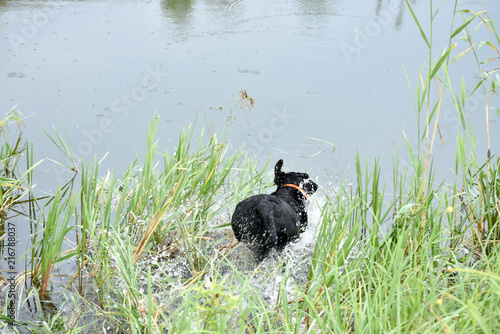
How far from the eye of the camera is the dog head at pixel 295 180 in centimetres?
350

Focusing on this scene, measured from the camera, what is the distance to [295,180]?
137 inches

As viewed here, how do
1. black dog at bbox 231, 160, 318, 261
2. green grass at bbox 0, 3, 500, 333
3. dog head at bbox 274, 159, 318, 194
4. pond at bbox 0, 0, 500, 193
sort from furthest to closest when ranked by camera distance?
pond at bbox 0, 0, 500, 193
dog head at bbox 274, 159, 318, 194
black dog at bbox 231, 160, 318, 261
green grass at bbox 0, 3, 500, 333

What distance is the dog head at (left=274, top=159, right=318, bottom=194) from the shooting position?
138 inches

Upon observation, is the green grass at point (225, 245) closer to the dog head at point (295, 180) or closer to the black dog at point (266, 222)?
the black dog at point (266, 222)

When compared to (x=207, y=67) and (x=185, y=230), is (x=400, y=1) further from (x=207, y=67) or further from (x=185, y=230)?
(x=185, y=230)

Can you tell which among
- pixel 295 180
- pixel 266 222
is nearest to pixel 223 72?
pixel 295 180

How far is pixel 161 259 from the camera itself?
3.23 m

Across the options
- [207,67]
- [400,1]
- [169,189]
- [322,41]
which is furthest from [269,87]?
[400,1]

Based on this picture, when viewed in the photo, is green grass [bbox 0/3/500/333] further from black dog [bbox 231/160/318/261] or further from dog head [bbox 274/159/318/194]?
dog head [bbox 274/159/318/194]

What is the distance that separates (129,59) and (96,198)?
2.75 meters

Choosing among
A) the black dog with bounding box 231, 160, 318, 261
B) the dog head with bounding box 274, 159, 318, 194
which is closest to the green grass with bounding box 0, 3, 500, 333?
the black dog with bounding box 231, 160, 318, 261

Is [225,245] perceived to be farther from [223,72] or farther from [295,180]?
[223,72]

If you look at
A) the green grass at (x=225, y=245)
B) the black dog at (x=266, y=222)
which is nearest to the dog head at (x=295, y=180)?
the black dog at (x=266, y=222)

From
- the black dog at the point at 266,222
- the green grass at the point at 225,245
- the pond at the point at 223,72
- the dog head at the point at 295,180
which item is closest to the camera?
the green grass at the point at 225,245
